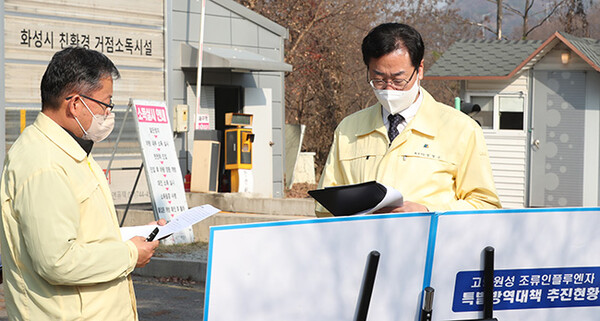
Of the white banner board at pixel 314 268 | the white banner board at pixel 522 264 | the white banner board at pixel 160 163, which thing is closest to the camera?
the white banner board at pixel 314 268

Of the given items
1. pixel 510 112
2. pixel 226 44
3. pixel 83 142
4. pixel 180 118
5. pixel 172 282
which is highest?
pixel 226 44

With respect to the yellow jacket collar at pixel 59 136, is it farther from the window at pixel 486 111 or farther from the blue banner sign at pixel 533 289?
the window at pixel 486 111

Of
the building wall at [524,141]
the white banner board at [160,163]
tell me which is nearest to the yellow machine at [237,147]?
the white banner board at [160,163]

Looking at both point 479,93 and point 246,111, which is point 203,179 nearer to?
point 246,111

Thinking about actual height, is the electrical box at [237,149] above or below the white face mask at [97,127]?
below

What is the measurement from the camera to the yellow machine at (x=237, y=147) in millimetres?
16641

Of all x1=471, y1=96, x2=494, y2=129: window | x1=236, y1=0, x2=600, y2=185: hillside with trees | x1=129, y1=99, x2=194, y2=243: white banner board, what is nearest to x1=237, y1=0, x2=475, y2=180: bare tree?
x1=236, y1=0, x2=600, y2=185: hillside with trees

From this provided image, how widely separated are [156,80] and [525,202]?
835 cm

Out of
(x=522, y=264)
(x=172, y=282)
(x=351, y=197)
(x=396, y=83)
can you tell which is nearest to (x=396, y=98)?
(x=396, y=83)

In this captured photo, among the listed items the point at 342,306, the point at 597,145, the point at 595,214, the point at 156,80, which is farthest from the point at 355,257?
the point at 597,145

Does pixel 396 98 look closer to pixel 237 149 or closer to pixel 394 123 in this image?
pixel 394 123

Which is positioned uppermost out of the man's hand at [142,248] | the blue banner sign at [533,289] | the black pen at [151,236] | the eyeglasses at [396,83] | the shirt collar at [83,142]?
the eyeglasses at [396,83]

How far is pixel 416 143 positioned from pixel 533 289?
88 cm

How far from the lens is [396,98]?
12.6 ft
